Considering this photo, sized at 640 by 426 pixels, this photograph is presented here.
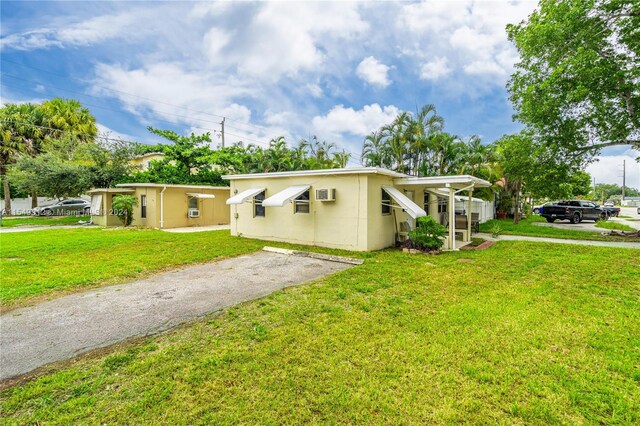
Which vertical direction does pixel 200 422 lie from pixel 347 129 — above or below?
below

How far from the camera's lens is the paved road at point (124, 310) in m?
3.84

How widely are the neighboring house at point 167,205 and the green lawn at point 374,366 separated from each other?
52.4ft

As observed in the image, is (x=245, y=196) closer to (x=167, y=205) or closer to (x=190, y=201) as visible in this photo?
(x=167, y=205)

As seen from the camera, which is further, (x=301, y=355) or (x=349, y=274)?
(x=349, y=274)

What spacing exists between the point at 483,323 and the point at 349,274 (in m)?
3.53

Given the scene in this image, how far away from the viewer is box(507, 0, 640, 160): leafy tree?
41.3 feet

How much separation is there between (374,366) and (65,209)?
1453 inches

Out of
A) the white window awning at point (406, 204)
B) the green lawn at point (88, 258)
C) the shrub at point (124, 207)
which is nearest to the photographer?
the green lawn at point (88, 258)

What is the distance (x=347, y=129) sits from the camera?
101 feet

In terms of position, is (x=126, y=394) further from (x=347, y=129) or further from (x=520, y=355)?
(x=347, y=129)

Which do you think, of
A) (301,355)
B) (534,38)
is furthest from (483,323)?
(534,38)

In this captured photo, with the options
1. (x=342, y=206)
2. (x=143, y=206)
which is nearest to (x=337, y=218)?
(x=342, y=206)

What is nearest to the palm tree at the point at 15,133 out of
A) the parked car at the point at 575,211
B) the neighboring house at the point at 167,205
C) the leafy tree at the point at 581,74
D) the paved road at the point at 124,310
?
the neighboring house at the point at 167,205

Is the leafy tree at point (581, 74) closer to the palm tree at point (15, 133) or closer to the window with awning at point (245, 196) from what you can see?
the window with awning at point (245, 196)
